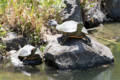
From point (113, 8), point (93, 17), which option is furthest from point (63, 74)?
point (113, 8)

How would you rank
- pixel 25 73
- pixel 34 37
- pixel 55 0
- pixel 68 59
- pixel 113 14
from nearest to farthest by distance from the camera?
pixel 25 73
pixel 68 59
pixel 34 37
pixel 55 0
pixel 113 14

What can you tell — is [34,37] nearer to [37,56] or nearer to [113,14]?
[37,56]

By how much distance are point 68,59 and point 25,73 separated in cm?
93

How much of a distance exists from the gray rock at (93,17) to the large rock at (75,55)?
2982 millimetres

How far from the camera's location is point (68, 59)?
14.6 ft

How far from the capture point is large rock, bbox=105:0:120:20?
9.45 m

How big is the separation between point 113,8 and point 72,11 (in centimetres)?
345

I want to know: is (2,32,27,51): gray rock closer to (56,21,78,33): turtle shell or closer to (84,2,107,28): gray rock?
(56,21,78,33): turtle shell

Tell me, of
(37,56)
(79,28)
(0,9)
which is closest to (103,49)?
(79,28)

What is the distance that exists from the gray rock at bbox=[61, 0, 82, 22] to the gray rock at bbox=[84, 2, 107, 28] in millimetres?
657

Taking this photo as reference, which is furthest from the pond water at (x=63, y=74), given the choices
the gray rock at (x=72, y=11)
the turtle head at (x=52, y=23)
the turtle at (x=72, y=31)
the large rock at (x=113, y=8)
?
the large rock at (x=113, y=8)

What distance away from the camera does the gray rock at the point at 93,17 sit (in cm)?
762

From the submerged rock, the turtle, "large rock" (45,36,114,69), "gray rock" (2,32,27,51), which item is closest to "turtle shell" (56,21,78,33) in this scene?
the turtle

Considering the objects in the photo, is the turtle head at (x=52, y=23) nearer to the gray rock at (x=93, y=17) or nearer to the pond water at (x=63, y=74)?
the pond water at (x=63, y=74)
